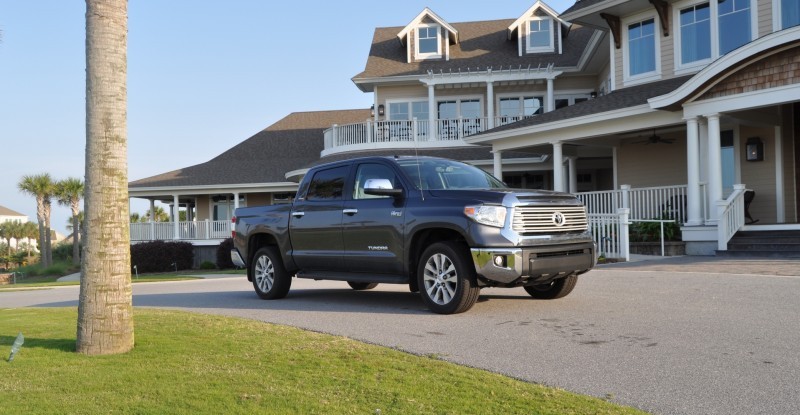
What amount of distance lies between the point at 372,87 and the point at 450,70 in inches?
146

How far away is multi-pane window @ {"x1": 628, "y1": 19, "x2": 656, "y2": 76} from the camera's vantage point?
821 inches

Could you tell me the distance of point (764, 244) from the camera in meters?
15.1

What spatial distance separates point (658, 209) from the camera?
62.3 ft

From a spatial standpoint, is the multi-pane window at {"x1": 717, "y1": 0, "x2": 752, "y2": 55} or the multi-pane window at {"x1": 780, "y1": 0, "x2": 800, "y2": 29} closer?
the multi-pane window at {"x1": 780, "y1": 0, "x2": 800, "y2": 29}

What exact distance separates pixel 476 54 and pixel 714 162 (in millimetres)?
16049

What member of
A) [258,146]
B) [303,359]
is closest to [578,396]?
[303,359]

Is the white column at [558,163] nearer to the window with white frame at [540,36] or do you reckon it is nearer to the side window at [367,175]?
the window with white frame at [540,36]

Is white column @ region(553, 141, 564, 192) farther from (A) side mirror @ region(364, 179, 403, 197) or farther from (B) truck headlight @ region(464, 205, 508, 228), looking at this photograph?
(B) truck headlight @ region(464, 205, 508, 228)

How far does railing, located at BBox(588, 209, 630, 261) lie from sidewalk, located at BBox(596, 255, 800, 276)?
436 mm

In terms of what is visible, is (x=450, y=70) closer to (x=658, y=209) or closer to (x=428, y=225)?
(x=658, y=209)

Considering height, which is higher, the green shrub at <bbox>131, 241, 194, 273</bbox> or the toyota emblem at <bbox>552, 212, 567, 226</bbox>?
the toyota emblem at <bbox>552, 212, 567, 226</bbox>

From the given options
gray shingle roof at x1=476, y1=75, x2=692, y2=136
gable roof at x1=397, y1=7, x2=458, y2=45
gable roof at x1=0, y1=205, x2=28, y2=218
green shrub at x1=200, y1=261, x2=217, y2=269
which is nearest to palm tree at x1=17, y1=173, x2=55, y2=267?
green shrub at x1=200, y1=261, x2=217, y2=269

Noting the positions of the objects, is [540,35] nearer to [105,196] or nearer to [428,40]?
[428,40]

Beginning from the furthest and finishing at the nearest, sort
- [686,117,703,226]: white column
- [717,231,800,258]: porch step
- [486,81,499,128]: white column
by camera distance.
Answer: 1. [486,81,499,128]: white column
2. [686,117,703,226]: white column
3. [717,231,800,258]: porch step
